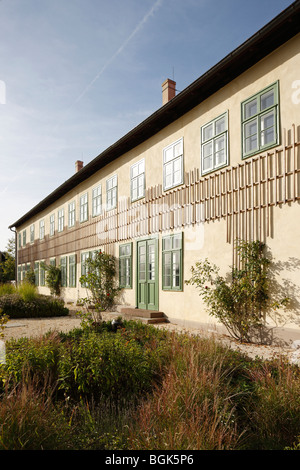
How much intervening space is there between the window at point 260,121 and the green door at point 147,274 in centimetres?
432

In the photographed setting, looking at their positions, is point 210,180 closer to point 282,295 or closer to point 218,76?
point 218,76

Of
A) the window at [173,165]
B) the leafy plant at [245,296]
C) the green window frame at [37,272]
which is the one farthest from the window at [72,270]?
the leafy plant at [245,296]

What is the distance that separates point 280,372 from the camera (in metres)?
3.77

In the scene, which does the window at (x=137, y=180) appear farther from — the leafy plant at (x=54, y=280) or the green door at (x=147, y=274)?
the leafy plant at (x=54, y=280)

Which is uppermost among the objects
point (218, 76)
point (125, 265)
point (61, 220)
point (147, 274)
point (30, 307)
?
point (218, 76)

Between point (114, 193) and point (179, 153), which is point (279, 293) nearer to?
point (179, 153)

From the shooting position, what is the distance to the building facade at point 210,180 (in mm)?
6719

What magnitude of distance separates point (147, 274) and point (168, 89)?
20.8 ft

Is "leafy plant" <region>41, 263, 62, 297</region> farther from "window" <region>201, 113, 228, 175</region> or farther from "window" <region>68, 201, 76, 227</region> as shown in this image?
"window" <region>201, 113, 228, 175</region>

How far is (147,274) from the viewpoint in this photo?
37.2 ft

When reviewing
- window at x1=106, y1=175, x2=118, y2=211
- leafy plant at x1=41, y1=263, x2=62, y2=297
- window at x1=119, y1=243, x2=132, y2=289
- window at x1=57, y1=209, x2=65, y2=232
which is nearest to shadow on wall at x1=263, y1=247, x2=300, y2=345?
window at x1=119, y1=243, x2=132, y2=289

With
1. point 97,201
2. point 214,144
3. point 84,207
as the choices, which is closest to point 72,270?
point 84,207

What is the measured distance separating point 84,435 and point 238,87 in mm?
7569

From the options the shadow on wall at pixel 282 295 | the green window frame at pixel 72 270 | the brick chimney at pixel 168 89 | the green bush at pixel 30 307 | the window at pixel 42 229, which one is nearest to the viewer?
the shadow on wall at pixel 282 295
